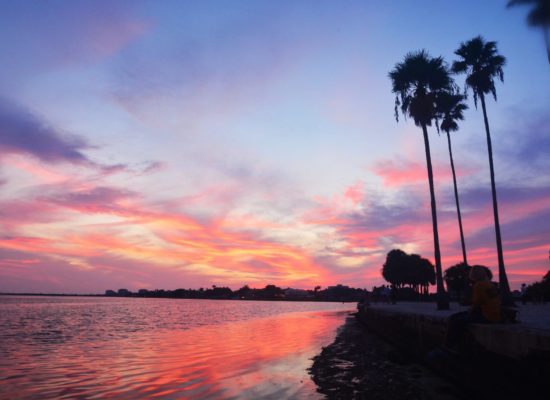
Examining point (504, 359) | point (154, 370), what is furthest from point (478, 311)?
point (154, 370)

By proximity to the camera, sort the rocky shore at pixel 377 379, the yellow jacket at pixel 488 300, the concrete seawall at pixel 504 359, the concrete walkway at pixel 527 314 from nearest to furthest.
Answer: the concrete seawall at pixel 504 359, the yellow jacket at pixel 488 300, the rocky shore at pixel 377 379, the concrete walkway at pixel 527 314

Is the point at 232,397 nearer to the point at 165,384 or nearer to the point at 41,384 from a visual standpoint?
the point at 165,384

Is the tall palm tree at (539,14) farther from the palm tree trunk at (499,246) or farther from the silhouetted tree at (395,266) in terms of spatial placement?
the silhouetted tree at (395,266)

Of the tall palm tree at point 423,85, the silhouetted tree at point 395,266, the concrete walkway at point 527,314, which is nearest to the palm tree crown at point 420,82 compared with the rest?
the tall palm tree at point 423,85

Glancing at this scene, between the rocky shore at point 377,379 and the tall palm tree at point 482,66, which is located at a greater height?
the tall palm tree at point 482,66

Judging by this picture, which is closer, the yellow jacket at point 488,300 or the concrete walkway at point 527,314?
the yellow jacket at point 488,300

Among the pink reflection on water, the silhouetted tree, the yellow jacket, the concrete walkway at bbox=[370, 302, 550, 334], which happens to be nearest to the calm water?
the pink reflection on water

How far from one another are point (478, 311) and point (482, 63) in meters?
30.3

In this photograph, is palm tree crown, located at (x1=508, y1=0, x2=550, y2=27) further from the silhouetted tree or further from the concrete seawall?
the silhouetted tree

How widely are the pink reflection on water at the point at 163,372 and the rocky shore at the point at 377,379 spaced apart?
0.66 meters

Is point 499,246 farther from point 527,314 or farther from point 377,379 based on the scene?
point 377,379

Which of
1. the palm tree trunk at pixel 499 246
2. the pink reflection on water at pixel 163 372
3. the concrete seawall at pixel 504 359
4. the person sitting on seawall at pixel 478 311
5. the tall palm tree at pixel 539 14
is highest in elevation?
the tall palm tree at pixel 539 14

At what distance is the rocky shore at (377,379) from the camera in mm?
10148

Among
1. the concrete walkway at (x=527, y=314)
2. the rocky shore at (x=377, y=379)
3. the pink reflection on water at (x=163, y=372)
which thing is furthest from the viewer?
the concrete walkway at (x=527, y=314)
